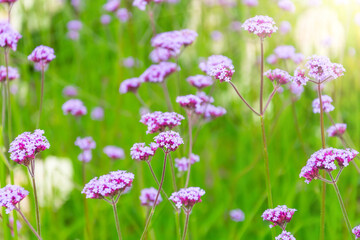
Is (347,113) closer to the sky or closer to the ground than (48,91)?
closer to the ground

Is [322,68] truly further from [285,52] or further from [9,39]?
[9,39]

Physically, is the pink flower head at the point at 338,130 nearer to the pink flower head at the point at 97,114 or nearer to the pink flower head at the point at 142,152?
the pink flower head at the point at 142,152

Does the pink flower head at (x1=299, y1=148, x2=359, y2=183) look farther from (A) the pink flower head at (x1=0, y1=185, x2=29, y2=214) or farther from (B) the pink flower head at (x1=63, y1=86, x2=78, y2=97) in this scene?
(B) the pink flower head at (x1=63, y1=86, x2=78, y2=97)

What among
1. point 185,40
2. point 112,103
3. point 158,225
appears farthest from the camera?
point 112,103

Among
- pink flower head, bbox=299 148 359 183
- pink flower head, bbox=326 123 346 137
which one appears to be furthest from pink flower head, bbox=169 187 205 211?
pink flower head, bbox=326 123 346 137

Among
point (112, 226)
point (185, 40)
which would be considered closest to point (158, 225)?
point (112, 226)

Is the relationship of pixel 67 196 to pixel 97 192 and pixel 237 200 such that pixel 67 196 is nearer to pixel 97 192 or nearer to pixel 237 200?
pixel 237 200
